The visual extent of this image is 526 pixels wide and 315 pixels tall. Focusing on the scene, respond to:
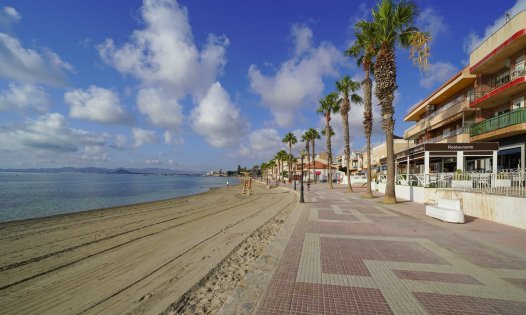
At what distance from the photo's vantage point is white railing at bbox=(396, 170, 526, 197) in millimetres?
9594

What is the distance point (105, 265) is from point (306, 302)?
570cm

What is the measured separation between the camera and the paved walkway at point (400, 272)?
3766 mm

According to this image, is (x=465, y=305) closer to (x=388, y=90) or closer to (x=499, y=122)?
(x=388, y=90)

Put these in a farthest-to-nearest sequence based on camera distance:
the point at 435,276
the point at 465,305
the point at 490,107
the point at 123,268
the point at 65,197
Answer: the point at 65,197
the point at 490,107
the point at 123,268
the point at 435,276
the point at 465,305

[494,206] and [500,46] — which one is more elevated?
[500,46]

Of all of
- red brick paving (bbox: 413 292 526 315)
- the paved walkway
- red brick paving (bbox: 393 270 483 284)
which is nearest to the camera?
red brick paving (bbox: 413 292 526 315)

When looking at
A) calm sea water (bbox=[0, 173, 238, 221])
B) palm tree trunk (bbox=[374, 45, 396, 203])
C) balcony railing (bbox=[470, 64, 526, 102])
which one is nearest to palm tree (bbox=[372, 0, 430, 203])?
palm tree trunk (bbox=[374, 45, 396, 203])

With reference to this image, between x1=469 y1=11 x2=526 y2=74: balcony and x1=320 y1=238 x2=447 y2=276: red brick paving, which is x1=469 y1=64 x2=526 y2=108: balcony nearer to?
x1=469 y1=11 x2=526 y2=74: balcony

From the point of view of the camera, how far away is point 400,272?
5.04 metres

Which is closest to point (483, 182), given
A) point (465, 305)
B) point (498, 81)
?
point (465, 305)

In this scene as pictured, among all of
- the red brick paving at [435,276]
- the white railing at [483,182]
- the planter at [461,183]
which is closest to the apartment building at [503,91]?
the white railing at [483,182]

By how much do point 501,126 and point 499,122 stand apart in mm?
425

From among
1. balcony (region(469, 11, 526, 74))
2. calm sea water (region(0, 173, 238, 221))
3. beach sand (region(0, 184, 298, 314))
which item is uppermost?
balcony (region(469, 11, 526, 74))

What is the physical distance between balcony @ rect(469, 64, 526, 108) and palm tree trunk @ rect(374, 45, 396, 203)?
7.99 metres
